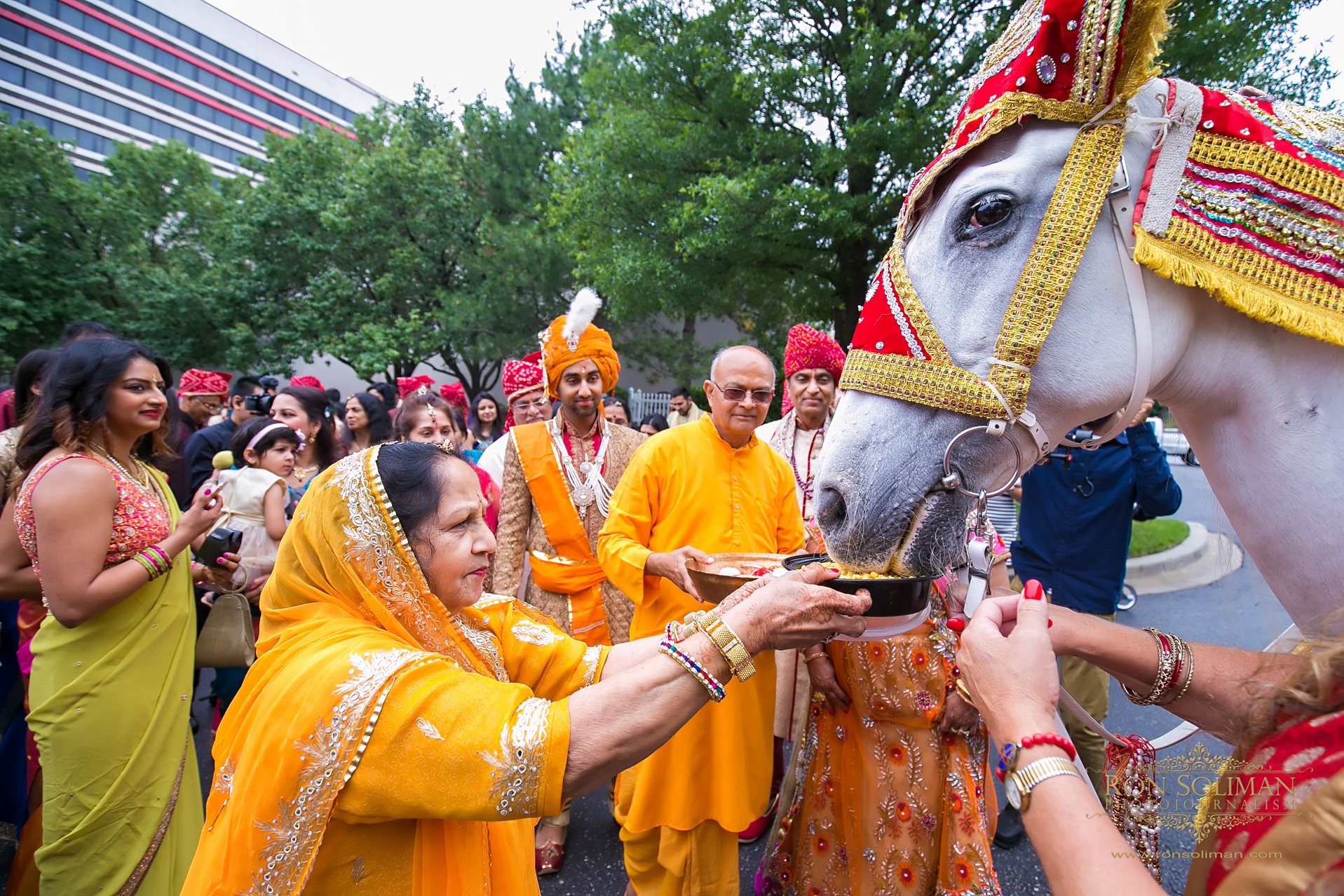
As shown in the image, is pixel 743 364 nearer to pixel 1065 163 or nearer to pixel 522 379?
Result: pixel 1065 163

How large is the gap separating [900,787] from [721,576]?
3.74 ft

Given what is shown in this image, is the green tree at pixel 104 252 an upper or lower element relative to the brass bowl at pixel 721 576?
upper

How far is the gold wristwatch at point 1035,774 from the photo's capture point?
1.08 m

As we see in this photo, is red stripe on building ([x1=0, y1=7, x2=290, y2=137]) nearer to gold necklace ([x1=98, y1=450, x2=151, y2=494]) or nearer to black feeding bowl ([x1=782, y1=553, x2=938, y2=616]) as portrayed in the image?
gold necklace ([x1=98, y1=450, x2=151, y2=494])

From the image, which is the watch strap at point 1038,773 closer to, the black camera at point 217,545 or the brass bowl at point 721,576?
the brass bowl at point 721,576

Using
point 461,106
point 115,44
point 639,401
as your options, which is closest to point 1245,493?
point 639,401

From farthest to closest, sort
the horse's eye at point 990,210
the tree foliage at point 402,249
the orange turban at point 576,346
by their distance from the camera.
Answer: the tree foliage at point 402,249
the orange turban at point 576,346
the horse's eye at point 990,210

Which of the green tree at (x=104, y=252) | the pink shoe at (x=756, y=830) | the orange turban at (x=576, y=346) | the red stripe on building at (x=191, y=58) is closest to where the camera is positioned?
the pink shoe at (x=756, y=830)

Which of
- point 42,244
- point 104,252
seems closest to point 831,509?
point 42,244

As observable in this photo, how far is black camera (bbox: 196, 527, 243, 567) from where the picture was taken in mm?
3072

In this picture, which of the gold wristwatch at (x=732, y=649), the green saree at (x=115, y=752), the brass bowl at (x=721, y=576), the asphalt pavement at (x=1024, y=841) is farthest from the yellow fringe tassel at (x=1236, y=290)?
the green saree at (x=115, y=752)

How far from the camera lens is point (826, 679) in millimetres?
2645

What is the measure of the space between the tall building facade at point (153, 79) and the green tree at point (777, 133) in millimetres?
21050

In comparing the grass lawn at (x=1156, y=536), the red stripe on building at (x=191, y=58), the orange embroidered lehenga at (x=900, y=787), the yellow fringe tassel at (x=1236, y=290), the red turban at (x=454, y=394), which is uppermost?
the red stripe on building at (x=191, y=58)
